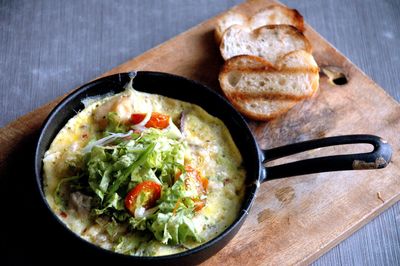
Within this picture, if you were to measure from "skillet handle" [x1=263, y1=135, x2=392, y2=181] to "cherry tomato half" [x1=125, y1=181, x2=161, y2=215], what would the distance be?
707 millimetres

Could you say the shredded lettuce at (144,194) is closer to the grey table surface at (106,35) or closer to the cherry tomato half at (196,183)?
the cherry tomato half at (196,183)

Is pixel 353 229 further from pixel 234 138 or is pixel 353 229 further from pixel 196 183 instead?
pixel 196 183

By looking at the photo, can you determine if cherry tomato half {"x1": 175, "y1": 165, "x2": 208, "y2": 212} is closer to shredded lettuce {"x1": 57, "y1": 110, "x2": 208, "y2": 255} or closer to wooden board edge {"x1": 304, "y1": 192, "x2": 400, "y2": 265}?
shredded lettuce {"x1": 57, "y1": 110, "x2": 208, "y2": 255}

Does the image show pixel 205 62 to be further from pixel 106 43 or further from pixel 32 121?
pixel 32 121

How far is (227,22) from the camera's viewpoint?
4.44 meters

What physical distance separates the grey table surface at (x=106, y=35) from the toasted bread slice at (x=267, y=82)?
0.91m

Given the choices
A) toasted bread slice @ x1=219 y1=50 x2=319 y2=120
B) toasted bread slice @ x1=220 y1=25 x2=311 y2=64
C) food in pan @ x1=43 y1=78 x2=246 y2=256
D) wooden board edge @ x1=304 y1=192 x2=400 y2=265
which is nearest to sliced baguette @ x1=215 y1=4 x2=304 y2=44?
toasted bread slice @ x1=220 y1=25 x2=311 y2=64

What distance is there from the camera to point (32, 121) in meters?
3.90

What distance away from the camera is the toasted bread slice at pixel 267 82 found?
405 centimetres

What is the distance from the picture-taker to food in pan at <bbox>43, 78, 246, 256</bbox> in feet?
10.3

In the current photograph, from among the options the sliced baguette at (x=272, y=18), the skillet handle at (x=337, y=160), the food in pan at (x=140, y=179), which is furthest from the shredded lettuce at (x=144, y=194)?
the sliced baguette at (x=272, y=18)

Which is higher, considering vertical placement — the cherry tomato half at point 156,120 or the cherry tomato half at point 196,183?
the cherry tomato half at point 156,120

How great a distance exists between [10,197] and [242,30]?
2.05m

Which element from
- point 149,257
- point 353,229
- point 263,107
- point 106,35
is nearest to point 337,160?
point 353,229
